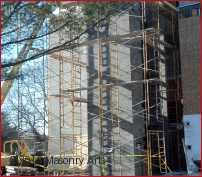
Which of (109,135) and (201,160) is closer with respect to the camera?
(201,160)

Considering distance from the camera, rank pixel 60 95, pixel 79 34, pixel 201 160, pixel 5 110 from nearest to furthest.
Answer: pixel 79 34 < pixel 201 160 < pixel 60 95 < pixel 5 110

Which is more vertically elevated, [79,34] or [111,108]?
[79,34]

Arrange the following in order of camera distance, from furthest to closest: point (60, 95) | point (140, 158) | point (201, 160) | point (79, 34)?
point (60, 95), point (140, 158), point (201, 160), point (79, 34)

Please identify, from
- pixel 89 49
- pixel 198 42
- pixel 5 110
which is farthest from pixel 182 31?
pixel 5 110

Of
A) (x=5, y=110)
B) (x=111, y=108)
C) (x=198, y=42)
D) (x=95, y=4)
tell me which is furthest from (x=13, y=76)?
(x=5, y=110)

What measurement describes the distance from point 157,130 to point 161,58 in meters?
2.94

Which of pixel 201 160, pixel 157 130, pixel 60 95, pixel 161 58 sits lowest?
pixel 201 160

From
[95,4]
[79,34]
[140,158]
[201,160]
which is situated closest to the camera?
[95,4]

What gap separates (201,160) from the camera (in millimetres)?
16016

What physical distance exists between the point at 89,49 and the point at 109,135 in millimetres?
3534

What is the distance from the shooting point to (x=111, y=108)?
17672mm

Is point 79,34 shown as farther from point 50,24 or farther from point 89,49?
point 89,49

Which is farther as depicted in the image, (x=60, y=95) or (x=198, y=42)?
(x=60, y=95)

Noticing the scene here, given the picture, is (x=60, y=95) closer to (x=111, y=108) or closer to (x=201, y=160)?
(x=111, y=108)
